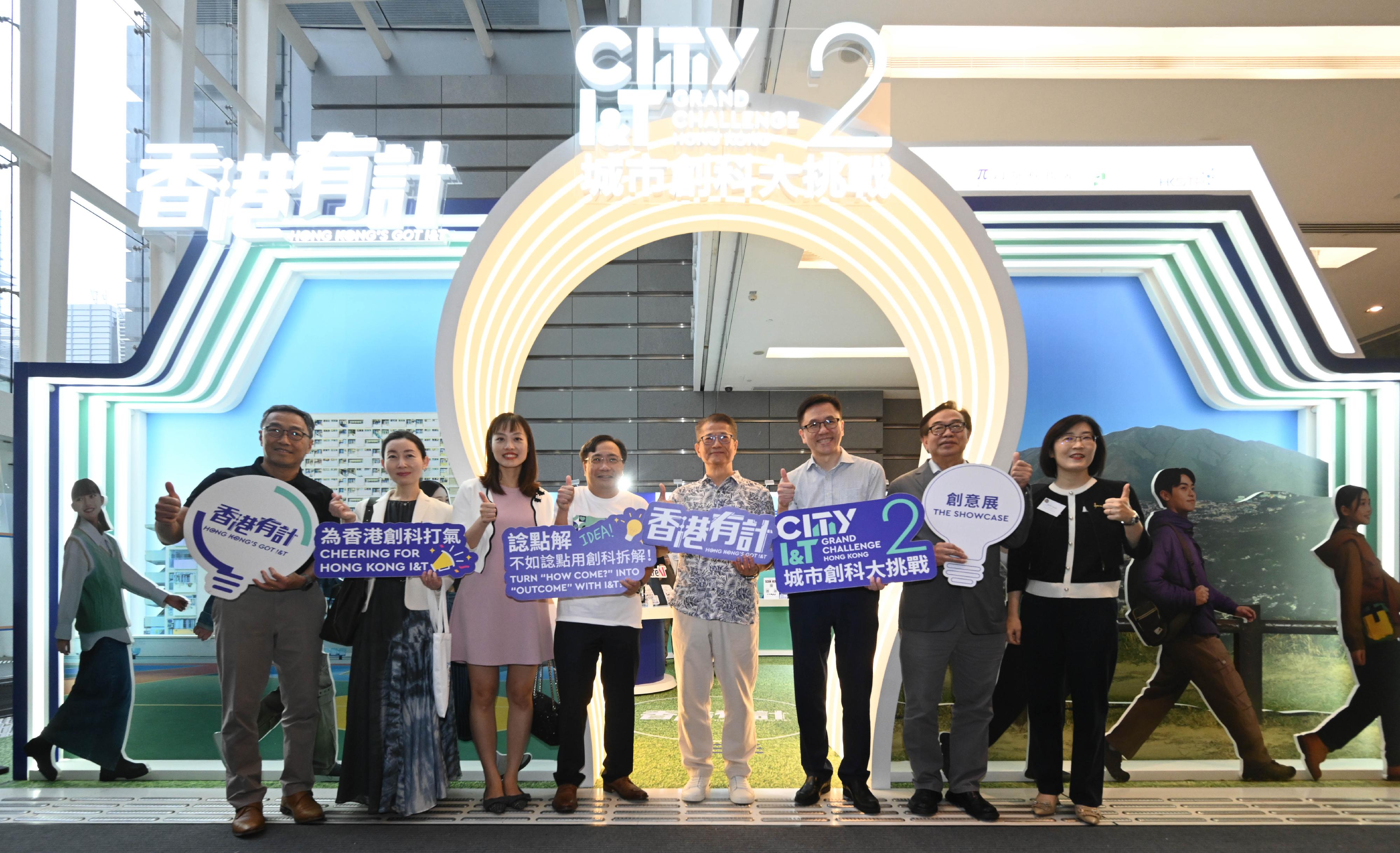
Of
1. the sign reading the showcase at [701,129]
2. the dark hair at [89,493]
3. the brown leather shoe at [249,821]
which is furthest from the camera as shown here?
the dark hair at [89,493]

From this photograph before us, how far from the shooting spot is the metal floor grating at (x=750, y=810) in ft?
11.1

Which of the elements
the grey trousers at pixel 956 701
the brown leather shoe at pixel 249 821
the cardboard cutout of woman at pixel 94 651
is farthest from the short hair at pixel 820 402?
the cardboard cutout of woman at pixel 94 651

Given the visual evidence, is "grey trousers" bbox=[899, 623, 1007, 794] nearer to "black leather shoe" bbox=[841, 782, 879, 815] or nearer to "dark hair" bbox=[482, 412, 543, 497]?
"black leather shoe" bbox=[841, 782, 879, 815]

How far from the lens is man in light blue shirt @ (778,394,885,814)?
11.4 ft

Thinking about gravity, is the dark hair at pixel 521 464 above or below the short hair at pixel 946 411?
below

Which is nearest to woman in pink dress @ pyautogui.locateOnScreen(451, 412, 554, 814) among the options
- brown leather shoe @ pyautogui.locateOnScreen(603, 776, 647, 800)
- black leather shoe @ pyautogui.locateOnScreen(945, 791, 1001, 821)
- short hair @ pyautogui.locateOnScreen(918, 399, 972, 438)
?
brown leather shoe @ pyautogui.locateOnScreen(603, 776, 647, 800)

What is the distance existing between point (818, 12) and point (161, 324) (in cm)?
358

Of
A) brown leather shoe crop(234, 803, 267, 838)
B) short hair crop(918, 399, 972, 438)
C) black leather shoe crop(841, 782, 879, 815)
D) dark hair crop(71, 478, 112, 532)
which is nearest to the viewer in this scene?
brown leather shoe crop(234, 803, 267, 838)

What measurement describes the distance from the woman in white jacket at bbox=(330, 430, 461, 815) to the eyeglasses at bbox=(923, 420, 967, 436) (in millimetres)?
A: 2025

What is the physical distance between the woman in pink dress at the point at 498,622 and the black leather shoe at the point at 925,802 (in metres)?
1.58

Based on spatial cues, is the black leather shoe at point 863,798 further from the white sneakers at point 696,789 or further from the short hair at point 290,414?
the short hair at point 290,414

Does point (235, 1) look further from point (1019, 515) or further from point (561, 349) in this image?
point (1019, 515)

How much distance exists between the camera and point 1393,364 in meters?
4.07

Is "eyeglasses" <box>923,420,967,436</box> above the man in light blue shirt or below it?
above
